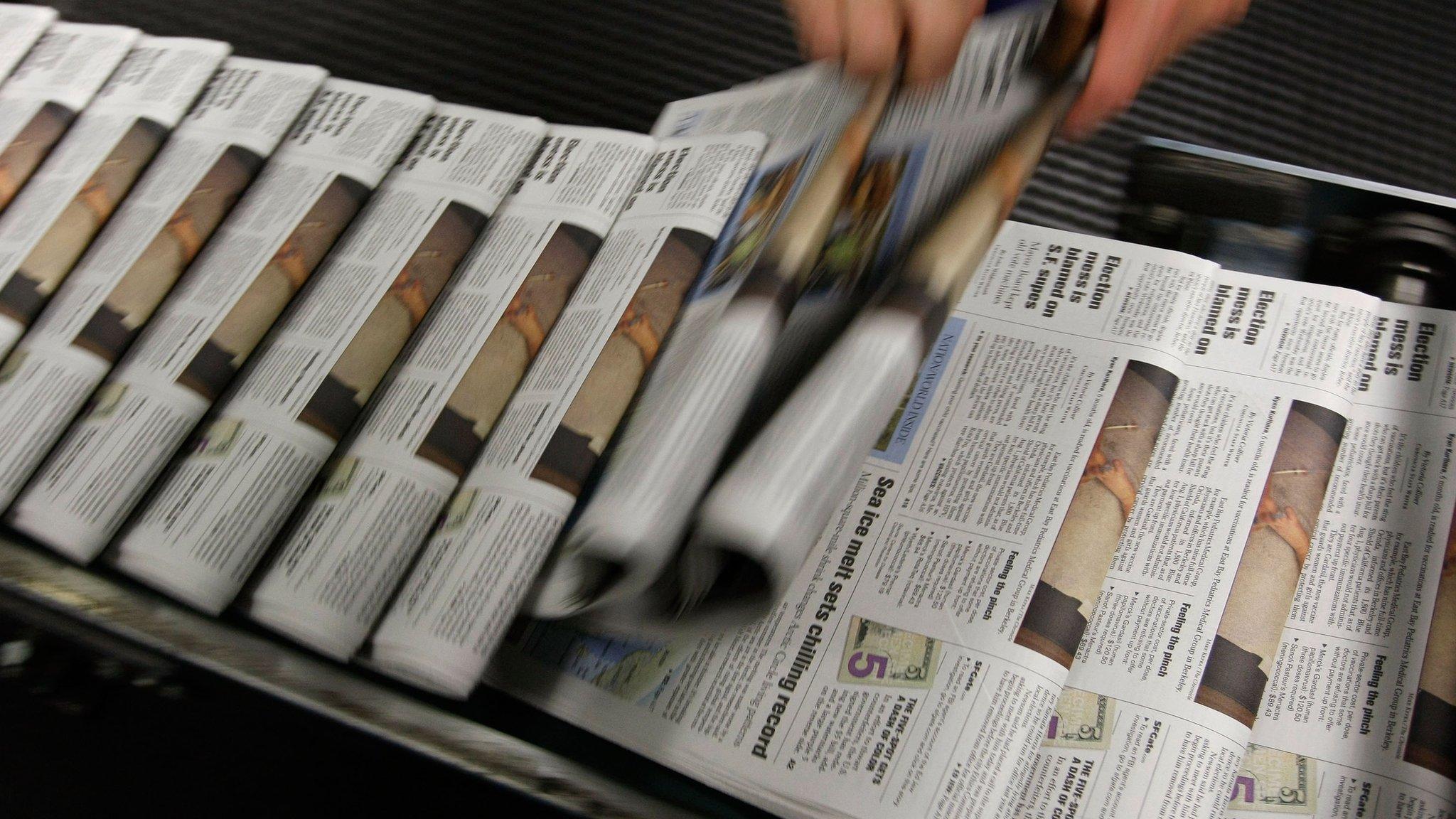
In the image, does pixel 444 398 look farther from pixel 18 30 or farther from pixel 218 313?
pixel 18 30

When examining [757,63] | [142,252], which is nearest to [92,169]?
[142,252]

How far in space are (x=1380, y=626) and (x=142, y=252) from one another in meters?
0.70

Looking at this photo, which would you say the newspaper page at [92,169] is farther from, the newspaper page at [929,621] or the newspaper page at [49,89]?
the newspaper page at [929,621]

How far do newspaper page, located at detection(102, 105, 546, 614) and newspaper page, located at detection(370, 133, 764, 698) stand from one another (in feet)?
0.27

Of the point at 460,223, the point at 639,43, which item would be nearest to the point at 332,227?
the point at 460,223

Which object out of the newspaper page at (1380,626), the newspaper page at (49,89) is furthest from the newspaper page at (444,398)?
the newspaper page at (1380,626)

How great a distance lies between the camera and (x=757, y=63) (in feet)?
2.49

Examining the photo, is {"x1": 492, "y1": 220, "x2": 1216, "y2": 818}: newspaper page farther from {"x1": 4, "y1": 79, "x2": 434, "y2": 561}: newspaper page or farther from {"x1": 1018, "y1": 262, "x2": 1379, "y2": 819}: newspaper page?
{"x1": 4, "y1": 79, "x2": 434, "y2": 561}: newspaper page

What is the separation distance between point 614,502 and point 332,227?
1.16 feet

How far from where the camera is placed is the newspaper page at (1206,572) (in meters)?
0.42

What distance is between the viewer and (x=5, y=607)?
0.44 meters

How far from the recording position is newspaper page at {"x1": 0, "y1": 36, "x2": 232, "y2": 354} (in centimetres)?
54

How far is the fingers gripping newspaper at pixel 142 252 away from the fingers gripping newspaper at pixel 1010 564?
0.28 meters

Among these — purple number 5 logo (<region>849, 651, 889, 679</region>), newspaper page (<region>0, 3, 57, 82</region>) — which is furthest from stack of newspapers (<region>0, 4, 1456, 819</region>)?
newspaper page (<region>0, 3, 57, 82</region>)
